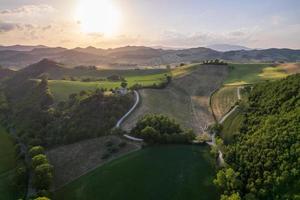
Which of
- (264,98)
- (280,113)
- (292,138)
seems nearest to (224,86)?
(264,98)

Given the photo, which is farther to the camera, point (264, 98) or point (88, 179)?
point (264, 98)

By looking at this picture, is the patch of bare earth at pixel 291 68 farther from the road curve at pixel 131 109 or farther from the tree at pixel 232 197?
the tree at pixel 232 197

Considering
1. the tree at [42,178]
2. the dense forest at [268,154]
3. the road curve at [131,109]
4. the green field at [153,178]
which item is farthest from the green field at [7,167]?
the dense forest at [268,154]

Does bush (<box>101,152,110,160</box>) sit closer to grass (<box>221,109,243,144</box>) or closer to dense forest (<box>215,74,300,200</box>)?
dense forest (<box>215,74,300,200</box>)

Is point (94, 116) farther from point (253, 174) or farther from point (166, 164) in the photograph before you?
point (253, 174)

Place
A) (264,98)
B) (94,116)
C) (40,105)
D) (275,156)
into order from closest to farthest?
(275,156), (264,98), (94,116), (40,105)

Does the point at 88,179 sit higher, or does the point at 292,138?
the point at 292,138

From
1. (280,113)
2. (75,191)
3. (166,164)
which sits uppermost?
(280,113)

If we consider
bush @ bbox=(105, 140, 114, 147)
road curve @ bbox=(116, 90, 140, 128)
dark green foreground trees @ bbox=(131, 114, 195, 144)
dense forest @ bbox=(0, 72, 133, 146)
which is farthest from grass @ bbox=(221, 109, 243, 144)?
dense forest @ bbox=(0, 72, 133, 146)
